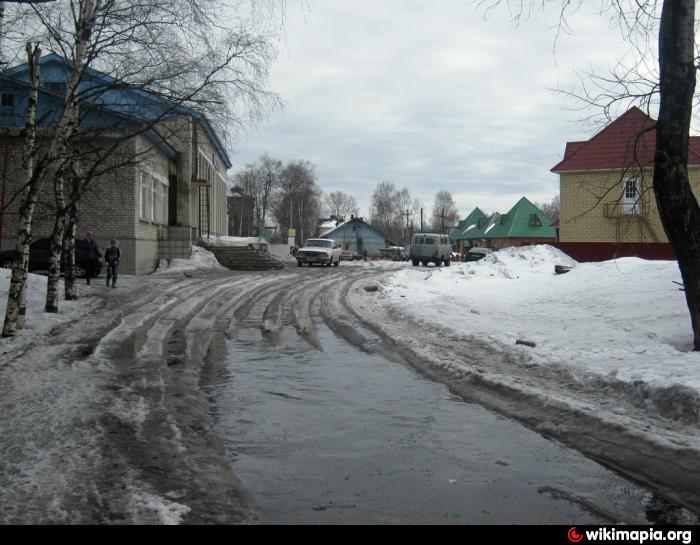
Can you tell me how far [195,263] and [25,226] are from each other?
20323 millimetres

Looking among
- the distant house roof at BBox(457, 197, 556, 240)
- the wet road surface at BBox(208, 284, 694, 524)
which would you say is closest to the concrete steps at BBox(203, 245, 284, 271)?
the wet road surface at BBox(208, 284, 694, 524)

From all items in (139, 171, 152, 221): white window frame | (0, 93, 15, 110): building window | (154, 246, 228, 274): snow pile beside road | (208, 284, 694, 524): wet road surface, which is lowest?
(208, 284, 694, 524): wet road surface

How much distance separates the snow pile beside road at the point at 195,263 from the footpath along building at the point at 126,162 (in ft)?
2.11

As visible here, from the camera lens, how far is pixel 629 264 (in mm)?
20469

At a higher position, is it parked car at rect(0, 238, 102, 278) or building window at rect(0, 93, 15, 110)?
building window at rect(0, 93, 15, 110)

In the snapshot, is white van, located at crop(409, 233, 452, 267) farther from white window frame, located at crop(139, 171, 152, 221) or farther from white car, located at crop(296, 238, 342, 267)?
white window frame, located at crop(139, 171, 152, 221)

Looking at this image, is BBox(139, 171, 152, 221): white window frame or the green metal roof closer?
BBox(139, 171, 152, 221): white window frame

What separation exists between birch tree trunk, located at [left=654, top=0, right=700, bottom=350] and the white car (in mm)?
33253

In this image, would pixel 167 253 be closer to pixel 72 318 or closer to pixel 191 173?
pixel 191 173

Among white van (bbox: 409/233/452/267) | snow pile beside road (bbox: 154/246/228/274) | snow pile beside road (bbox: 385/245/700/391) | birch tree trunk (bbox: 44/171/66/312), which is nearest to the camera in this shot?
snow pile beside road (bbox: 385/245/700/391)

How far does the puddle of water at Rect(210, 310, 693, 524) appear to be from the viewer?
4.02 meters

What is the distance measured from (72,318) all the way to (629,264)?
16.6 meters

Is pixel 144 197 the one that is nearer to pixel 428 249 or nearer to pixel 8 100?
pixel 8 100
